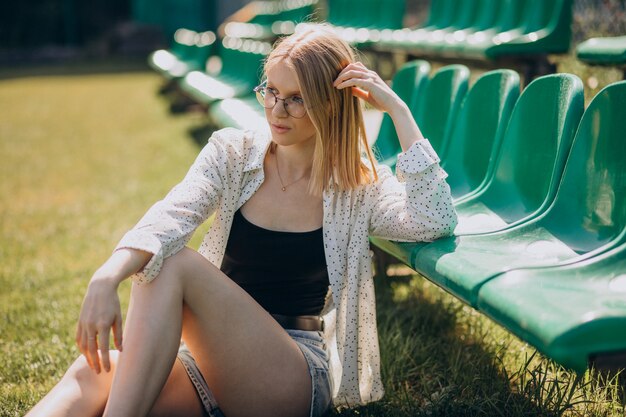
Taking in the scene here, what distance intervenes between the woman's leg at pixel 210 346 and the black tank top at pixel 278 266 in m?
0.18

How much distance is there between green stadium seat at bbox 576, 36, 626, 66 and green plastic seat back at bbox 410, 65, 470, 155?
1.56 ft

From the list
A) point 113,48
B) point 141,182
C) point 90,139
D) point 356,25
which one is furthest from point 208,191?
point 113,48

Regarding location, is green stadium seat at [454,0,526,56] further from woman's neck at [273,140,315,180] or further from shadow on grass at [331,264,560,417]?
woman's neck at [273,140,315,180]

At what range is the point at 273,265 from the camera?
225 cm

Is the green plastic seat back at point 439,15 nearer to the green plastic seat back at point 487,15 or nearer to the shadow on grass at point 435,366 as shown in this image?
the green plastic seat back at point 487,15

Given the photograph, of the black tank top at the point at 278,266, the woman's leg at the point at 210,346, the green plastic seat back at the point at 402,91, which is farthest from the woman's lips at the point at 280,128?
the green plastic seat back at the point at 402,91

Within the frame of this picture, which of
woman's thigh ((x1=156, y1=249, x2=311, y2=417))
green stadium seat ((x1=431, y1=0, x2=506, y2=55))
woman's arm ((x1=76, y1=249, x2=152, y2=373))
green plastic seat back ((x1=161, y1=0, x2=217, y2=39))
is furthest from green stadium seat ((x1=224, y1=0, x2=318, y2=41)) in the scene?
woman's arm ((x1=76, y1=249, x2=152, y2=373))

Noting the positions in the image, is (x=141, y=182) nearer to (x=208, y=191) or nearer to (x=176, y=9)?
(x=208, y=191)

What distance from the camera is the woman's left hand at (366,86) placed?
2125 millimetres

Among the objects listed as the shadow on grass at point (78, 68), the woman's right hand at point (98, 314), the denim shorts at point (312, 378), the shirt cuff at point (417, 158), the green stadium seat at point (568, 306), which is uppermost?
the shirt cuff at point (417, 158)

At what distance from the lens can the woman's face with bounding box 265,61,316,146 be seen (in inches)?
83.2

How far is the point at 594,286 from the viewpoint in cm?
178

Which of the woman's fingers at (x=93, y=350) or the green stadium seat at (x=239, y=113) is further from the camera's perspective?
the green stadium seat at (x=239, y=113)

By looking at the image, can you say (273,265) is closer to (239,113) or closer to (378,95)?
(378,95)
